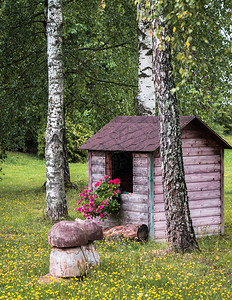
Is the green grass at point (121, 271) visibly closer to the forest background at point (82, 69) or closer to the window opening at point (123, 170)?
the window opening at point (123, 170)

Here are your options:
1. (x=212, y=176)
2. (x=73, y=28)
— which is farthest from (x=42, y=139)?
(x=212, y=176)

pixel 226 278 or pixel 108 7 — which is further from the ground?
pixel 108 7

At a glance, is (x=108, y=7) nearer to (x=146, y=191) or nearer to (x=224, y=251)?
(x=146, y=191)

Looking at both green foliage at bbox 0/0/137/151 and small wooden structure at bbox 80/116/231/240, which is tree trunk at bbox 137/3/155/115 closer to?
small wooden structure at bbox 80/116/231/240

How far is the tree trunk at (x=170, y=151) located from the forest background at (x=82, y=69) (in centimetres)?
552

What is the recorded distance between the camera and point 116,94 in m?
16.7

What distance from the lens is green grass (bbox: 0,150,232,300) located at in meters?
6.05

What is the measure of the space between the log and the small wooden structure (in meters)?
0.22

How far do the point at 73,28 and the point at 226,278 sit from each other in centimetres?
1330

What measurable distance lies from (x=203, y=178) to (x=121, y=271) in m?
4.88

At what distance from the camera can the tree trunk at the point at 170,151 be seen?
26.8 feet

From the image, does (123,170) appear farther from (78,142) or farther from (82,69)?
(78,142)

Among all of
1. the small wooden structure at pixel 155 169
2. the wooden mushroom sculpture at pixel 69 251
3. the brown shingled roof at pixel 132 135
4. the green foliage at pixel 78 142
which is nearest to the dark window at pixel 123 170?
the brown shingled roof at pixel 132 135

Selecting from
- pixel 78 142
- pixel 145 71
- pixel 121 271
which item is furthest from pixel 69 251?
pixel 78 142
